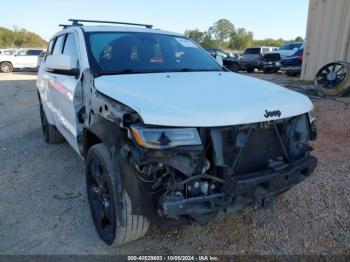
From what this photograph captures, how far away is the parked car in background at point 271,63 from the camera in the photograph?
61.2 ft

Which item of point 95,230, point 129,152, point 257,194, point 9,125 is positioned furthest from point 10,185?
point 9,125

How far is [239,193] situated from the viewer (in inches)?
88.0

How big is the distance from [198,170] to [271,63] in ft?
58.5

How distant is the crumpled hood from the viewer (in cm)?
214

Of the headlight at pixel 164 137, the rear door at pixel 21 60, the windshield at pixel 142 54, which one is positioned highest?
the windshield at pixel 142 54

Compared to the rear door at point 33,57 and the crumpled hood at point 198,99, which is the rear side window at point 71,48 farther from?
the rear door at point 33,57

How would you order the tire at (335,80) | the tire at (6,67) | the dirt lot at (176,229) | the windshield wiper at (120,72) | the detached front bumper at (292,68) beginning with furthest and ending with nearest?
the tire at (6,67) → the detached front bumper at (292,68) → the tire at (335,80) → the windshield wiper at (120,72) → the dirt lot at (176,229)

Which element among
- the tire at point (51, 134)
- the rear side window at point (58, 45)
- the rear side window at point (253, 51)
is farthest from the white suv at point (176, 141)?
the rear side window at point (253, 51)

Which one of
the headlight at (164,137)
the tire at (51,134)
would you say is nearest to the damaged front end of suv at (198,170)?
the headlight at (164,137)

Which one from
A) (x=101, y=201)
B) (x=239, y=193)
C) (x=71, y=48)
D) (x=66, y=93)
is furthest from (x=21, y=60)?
(x=239, y=193)

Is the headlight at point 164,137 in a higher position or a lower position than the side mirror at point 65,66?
lower

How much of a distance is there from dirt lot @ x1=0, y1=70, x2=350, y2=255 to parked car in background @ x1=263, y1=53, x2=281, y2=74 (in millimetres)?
14819

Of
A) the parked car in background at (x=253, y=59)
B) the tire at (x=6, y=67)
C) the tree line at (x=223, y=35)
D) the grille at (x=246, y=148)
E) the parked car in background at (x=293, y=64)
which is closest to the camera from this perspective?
the grille at (x=246, y=148)

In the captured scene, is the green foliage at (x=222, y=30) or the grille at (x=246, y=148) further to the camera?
the green foliage at (x=222, y=30)
